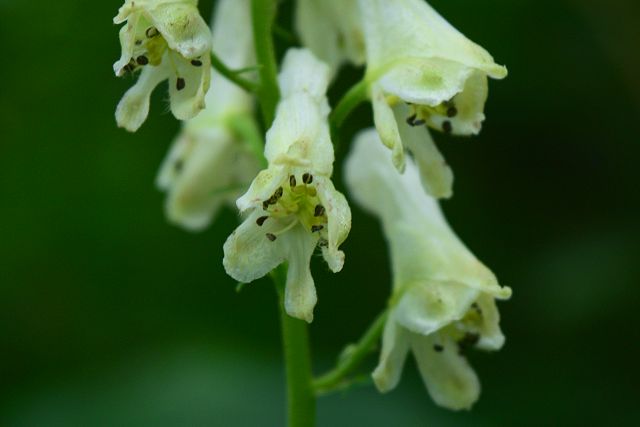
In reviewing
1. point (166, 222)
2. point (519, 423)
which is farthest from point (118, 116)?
point (166, 222)

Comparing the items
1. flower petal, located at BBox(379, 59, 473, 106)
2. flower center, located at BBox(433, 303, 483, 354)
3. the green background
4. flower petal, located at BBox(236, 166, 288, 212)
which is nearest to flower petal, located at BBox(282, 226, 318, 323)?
flower petal, located at BBox(236, 166, 288, 212)

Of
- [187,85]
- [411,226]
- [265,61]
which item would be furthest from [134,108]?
[411,226]

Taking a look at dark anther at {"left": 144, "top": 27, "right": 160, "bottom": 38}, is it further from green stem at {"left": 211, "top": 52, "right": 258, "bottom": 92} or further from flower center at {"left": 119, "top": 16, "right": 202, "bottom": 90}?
green stem at {"left": 211, "top": 52, "right": 258, "bottom": 92}

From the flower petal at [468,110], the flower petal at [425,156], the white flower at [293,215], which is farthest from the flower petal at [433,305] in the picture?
the white flower at [293,215]

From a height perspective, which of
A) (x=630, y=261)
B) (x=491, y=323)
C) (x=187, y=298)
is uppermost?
(x=491, y=323)

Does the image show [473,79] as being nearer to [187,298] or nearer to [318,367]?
[318,367]

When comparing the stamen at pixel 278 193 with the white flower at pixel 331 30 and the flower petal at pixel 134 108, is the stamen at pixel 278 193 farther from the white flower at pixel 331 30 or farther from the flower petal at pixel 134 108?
the white flower at pixel 331 30
